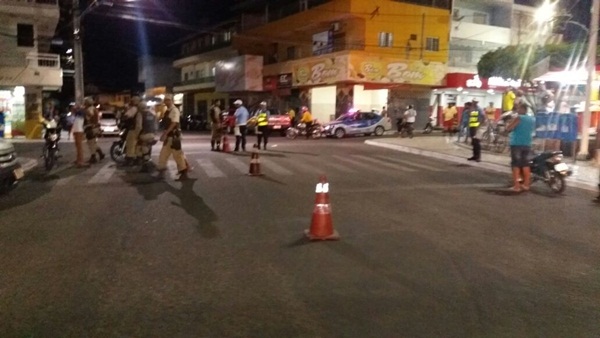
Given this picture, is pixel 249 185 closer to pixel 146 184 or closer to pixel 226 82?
pixel 146 184

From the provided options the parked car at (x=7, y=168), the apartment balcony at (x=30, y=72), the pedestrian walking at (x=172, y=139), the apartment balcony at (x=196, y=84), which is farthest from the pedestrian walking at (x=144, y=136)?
the apartment balcony at (x=196, y=84)

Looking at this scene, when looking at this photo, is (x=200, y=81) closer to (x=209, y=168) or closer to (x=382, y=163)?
(x=382, y=163)

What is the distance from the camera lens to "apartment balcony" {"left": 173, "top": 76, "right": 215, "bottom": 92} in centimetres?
6046

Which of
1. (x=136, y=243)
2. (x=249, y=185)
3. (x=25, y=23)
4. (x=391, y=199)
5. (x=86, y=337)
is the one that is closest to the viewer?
(x=86, y=337)

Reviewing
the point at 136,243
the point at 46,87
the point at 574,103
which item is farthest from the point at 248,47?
the point at 136,243

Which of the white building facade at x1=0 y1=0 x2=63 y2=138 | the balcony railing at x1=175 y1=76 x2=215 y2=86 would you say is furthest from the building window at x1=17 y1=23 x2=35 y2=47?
the balcony railing at x1=175 y1=76 x2=215 y2=86

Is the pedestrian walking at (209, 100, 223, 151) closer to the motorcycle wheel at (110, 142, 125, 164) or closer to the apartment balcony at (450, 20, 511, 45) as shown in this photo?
the motorcycle wheel at (110, 142, 125, 164)

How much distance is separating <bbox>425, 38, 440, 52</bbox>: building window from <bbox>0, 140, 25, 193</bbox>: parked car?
34823 millimetres

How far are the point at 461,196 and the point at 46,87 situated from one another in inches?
1049

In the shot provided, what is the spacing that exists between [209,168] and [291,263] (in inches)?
375

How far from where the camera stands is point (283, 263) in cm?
686

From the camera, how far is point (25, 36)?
31.4 m

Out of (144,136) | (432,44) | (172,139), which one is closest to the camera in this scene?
(172,139)

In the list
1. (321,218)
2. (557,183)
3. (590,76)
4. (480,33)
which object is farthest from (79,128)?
(480,33)
